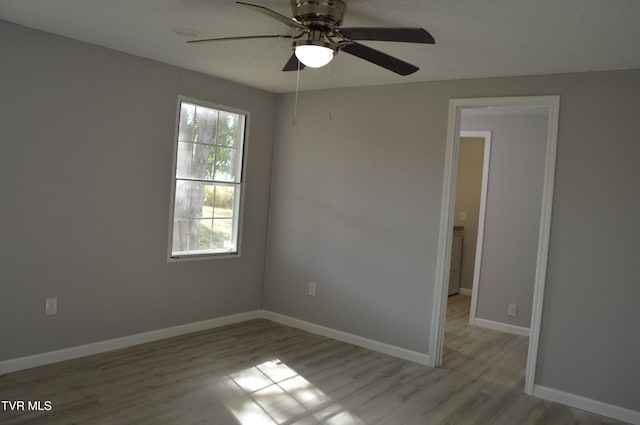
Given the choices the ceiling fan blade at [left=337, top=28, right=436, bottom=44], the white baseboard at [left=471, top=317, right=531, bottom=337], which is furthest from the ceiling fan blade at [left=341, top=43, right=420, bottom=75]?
the white baseboard at [left=471, top=317, right=531, bottom=337]

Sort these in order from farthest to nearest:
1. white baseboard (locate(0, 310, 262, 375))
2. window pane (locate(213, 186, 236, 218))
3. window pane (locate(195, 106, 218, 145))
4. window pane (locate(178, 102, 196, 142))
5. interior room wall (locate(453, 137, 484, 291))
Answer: interior room wall (locate(453, 137, 484, 291))
window pane (locate(213, 186, 236, 218))
window pane (locate(195, 106, 218, 145))
window pane (locate(178, 102, 196, 142))
white baseboard (locate(0, 310, 262, 375))

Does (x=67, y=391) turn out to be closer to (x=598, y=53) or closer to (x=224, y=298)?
(x=224, y=298)

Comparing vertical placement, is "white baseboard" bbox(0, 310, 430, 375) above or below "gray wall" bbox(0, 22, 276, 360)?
below

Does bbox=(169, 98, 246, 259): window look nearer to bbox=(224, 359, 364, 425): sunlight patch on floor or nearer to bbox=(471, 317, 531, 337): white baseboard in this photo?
bbox=(224, 359, 364, 425): sunlight patch on floor

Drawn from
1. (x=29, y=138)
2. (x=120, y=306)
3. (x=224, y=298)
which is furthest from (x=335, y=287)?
(x=29, y=138)

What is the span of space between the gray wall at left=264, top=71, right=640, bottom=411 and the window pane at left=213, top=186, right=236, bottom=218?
1.76 feet

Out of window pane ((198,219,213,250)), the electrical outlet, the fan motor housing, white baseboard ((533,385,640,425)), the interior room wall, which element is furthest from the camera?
the interior room wall

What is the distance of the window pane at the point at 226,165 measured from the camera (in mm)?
4742

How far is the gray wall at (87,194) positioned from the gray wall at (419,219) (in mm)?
951

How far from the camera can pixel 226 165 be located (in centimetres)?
484

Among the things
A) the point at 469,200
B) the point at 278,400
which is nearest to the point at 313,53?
the point at 278,400

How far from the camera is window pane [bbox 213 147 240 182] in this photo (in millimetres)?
4742

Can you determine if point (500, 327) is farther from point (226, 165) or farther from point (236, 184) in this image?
point (226, 165)

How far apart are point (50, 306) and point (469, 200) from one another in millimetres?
5622
